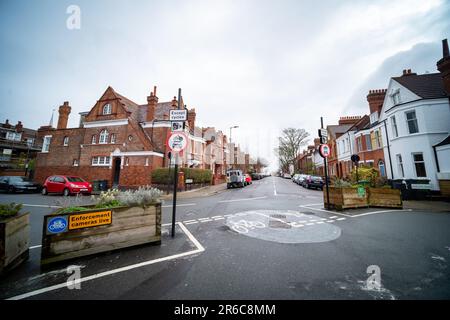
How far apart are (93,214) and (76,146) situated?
81.4 ft

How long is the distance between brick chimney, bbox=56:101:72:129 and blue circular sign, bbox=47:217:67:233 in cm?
2857

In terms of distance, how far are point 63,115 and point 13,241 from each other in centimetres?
2909

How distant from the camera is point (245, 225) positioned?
599 centimetres

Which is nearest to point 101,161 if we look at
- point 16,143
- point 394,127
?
point 394,127

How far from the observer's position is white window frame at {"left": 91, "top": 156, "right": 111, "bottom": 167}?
20312 millimetres

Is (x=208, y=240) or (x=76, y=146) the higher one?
(x=76, y=146)

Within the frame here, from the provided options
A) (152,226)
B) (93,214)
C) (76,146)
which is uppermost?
(76,146)

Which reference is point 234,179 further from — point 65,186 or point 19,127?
point 19,127

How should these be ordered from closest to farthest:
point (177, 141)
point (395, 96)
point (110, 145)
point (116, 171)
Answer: point (177, 141), point (395, 96), point (110, 145), point (116, 171)

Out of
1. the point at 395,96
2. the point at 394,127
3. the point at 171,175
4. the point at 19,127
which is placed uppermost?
the point at 19,127

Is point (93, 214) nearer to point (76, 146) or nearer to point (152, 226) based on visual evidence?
point (152, 226)

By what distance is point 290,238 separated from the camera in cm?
474
